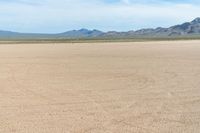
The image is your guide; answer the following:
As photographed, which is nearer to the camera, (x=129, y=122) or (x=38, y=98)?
(x=129, y=122)

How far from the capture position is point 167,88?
14.5 m

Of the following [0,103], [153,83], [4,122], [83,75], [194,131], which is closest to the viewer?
[194,131]

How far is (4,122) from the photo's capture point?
30.6ft

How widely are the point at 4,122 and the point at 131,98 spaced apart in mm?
4275

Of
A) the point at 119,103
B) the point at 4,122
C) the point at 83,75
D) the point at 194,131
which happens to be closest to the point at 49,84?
the point at 83,75

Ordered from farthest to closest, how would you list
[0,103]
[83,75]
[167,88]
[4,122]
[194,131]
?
1. [83,75]
2. [167,88]
3. [0,103]
4. [4,122]
5. [194,131]

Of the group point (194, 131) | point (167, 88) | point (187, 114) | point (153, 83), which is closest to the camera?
point (194, 131)

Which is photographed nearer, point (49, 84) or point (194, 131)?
point (194, 131)

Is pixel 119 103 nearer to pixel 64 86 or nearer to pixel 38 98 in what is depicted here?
pixel 38 98

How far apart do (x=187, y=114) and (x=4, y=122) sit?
4.10m

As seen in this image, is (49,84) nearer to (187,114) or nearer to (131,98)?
(131,98)

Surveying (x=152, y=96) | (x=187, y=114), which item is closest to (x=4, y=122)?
(x=187, y=114)

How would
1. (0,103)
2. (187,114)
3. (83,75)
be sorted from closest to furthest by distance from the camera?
(187,114), (0,103), (83,75)

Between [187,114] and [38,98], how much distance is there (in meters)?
4.35
